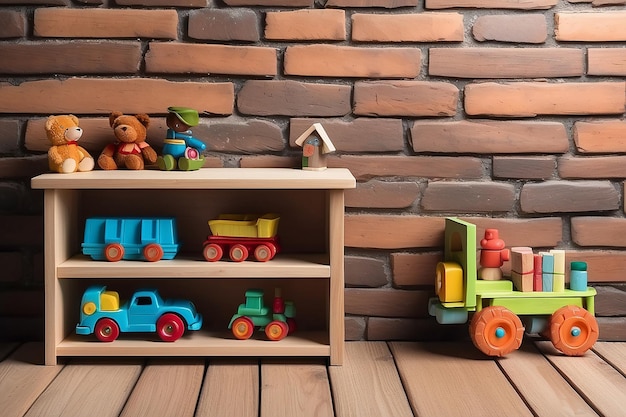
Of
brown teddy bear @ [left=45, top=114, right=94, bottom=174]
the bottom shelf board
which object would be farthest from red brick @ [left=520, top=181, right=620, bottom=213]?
brown teddy bear @ [left=45, top=114, right=94, bottom=174]

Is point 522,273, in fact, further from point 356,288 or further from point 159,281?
point 159,281

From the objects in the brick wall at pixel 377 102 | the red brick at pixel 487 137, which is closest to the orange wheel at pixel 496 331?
the brick wall at pixel 377 102

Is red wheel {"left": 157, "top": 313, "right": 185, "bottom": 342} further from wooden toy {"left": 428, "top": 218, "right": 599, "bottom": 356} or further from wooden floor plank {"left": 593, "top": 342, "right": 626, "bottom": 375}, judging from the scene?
wooden floor plank {"left": 593, "top": 342, "right": 626, "bottom": 375}

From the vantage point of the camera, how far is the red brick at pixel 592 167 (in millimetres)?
2229

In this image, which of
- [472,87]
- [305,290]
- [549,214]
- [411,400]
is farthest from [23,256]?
[549,214]

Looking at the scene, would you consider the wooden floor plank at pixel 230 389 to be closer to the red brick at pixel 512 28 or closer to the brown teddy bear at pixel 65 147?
the brown teddy bear at pixel 65 147

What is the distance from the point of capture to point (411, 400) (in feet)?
5.82

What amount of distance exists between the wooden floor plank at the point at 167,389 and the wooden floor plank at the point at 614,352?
1.01m

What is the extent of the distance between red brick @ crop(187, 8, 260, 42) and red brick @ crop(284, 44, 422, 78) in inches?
5.0

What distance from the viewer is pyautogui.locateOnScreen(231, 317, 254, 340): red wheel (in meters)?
2.06

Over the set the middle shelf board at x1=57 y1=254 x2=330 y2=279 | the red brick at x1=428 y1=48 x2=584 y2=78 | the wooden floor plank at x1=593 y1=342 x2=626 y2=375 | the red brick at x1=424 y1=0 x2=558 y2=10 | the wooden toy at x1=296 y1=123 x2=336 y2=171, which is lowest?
the wooden floor plank at x1=593 y1=342 x2=626 y2=375

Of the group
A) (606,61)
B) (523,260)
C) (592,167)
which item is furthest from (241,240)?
(606,61)

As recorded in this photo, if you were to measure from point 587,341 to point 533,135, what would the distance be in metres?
0.56

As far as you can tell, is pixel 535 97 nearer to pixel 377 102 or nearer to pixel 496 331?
pixel 377 102
